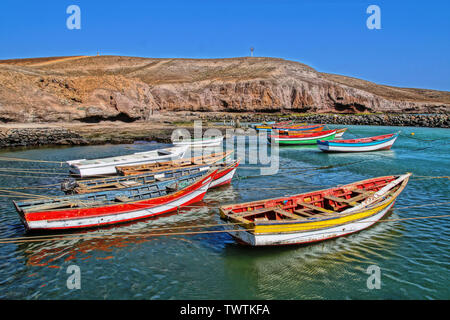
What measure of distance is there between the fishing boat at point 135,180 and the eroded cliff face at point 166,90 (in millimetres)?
34264

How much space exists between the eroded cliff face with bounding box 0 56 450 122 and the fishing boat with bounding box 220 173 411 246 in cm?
4345

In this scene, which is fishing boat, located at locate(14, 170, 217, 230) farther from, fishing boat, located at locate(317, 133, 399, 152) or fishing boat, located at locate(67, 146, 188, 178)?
fishing boat, located at locate(317, 133, 399, 152)

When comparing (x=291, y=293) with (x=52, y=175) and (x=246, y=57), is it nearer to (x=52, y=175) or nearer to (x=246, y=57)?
(x=52, y=175)

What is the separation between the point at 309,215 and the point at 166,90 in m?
84.1

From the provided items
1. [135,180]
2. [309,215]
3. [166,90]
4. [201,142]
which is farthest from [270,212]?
[166,90]

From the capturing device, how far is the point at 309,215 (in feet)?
36.7

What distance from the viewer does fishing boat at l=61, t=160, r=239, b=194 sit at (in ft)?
49.1

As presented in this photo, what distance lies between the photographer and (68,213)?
465 inches

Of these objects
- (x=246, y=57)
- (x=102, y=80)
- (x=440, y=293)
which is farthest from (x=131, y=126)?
(x=246, y=57)

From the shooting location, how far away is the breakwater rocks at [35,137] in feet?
120

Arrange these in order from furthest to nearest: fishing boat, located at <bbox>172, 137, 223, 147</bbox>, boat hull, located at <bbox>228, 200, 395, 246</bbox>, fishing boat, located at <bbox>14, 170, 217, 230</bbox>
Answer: fishing boat, located at <bbox>172, 137, 223, 147</bbox> → fishing boat, located at <bbox>14, 170, 217, 230</bbox> → boat hull, located at <bbox>228, 200, 395, 246</bbox>

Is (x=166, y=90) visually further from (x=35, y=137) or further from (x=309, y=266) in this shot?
(x=309, y=266)

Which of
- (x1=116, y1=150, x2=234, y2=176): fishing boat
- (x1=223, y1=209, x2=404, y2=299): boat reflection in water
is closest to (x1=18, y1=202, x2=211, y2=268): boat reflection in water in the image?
(x1=223, y1=209, x2=404, y2=299): boat reflection in water

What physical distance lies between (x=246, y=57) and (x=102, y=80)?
9039 cm
